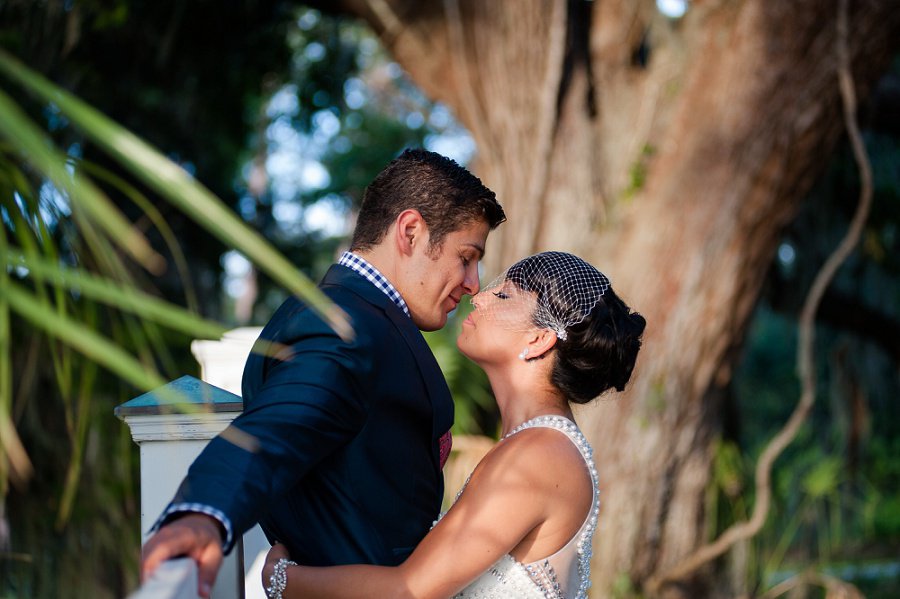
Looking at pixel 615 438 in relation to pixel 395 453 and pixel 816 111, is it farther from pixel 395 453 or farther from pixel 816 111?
pixel 395 453

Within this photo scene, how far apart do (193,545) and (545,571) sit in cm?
114

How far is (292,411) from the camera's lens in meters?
1.44

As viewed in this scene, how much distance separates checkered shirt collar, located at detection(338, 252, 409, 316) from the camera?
1.95m

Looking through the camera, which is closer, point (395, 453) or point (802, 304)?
point (395, 453)

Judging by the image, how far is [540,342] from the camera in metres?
2.33

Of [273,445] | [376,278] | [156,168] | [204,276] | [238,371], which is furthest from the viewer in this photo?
[204,276]

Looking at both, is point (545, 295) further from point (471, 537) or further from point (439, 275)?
point (471, 537)

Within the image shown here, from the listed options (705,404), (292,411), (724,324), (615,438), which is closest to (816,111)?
(724,324)

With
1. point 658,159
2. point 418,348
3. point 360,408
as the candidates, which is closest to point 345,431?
point 360,408

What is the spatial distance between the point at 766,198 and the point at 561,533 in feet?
9.50

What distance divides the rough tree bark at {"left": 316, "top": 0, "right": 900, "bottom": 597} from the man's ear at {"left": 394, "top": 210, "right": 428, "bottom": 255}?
95.9 inches

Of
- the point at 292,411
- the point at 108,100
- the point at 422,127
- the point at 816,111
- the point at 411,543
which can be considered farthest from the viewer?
the point at 422,127

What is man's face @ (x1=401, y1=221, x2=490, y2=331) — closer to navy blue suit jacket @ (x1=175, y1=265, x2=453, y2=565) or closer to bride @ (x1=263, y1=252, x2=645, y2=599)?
navy blue suit jacket @ (x1=175, y1=265, x2=453, y2=565)

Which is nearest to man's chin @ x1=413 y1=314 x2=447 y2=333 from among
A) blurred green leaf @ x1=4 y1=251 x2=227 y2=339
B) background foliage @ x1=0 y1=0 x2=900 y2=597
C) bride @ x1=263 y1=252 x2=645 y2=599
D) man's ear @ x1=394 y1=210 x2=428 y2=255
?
man's ear @ x1=394 y1=210 x2=428 y2=255
